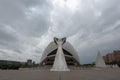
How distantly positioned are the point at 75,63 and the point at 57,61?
66.8ft

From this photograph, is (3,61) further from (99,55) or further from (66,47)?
(99,55)

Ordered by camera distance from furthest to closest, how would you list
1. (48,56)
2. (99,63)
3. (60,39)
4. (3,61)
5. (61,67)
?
(3,61)
(48,56)
(99,63)
(60,39)
(61,67)

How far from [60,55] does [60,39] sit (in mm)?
4986

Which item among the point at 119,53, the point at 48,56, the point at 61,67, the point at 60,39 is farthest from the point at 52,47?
the point at 119,53

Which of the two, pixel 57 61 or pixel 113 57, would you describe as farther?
pixel 113 57

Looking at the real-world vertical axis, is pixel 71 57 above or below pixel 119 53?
below

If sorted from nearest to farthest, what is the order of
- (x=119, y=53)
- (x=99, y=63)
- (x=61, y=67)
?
(x=61, y=67) < (x=99, y=63) < (x=119, y=53)

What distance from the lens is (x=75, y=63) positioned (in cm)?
4894

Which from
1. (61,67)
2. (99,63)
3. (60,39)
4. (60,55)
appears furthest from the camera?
(99,63)

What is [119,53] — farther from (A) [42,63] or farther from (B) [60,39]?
(B) [60,39]

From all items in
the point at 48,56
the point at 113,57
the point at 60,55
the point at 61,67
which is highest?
the point at 113,57

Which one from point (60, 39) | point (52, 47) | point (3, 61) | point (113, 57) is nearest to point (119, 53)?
point (113, 57)

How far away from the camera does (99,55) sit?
43.7 m

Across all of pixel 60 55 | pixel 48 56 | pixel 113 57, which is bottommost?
pixel 60 55
